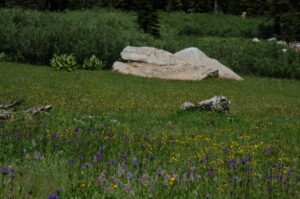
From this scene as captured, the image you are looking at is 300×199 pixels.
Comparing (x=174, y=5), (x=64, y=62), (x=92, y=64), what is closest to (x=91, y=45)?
(x=92, y=64)

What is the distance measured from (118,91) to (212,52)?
18.4 meters

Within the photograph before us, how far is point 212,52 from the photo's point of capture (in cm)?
3300

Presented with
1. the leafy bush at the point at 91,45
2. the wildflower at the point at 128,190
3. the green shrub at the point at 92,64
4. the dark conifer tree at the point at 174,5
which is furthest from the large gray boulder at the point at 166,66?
the dark conifer tree at the point at 174,5

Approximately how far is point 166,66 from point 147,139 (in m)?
18.7

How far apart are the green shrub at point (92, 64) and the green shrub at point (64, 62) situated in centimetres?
96

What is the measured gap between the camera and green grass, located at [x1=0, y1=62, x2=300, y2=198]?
438cm

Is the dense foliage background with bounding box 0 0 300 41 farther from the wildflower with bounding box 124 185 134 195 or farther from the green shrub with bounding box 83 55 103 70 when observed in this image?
the wildflower with bounding box 124 185 134 195

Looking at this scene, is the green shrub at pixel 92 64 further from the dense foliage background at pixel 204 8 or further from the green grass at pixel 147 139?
the dense foliage background at pixel 204 8

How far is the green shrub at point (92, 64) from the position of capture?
2602cm

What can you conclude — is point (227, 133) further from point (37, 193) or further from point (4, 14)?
point (4, 14)

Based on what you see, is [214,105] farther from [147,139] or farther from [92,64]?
[92,64]

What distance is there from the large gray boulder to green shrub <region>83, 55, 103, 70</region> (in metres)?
1.35

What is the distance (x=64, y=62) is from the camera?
2480 centimetres

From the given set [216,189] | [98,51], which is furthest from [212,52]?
[216,189]
